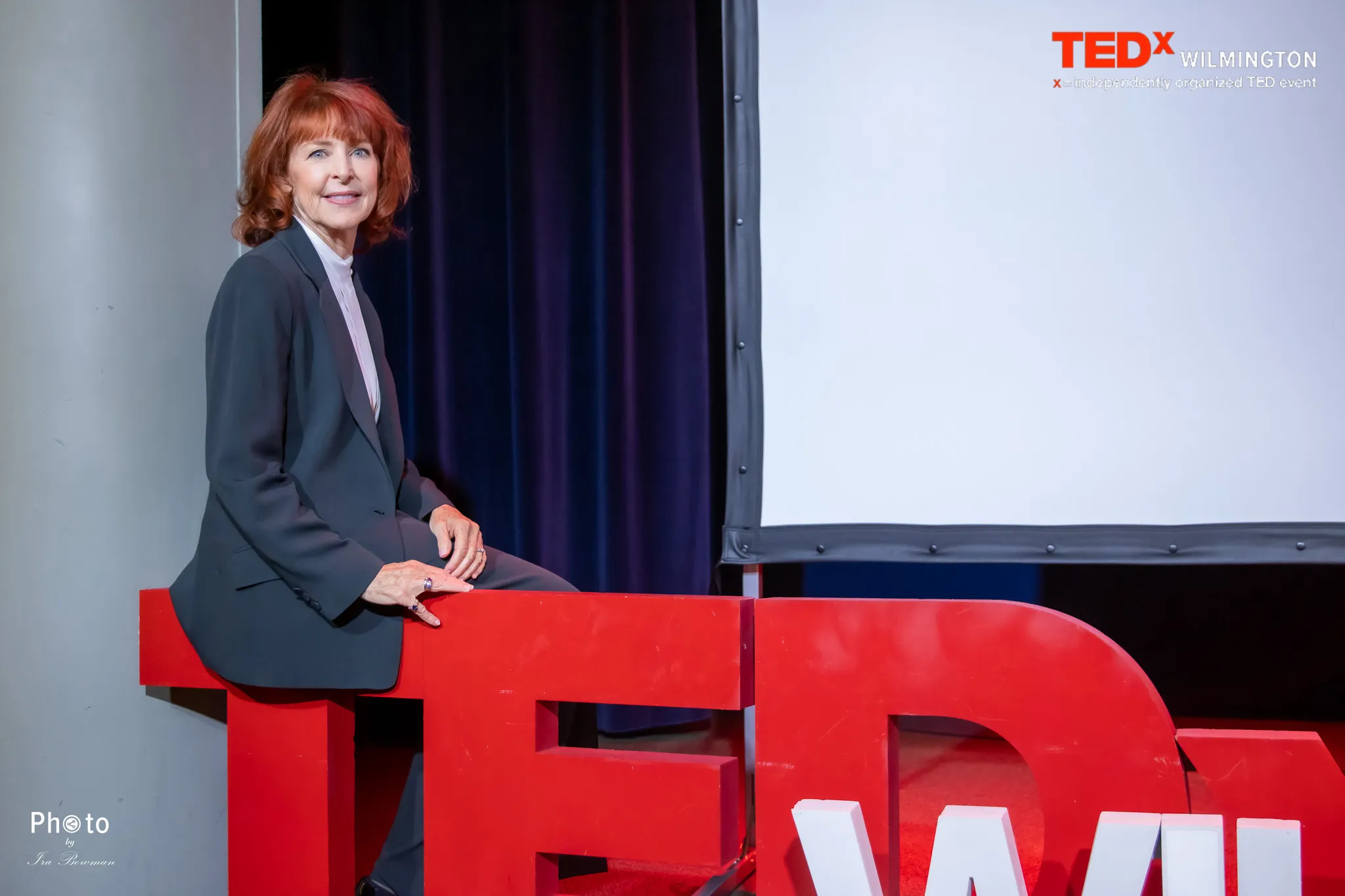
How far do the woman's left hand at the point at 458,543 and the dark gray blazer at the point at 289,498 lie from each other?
0.08 m

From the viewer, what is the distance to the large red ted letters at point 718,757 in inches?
45.5

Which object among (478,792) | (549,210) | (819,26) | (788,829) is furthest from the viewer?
(549,210)

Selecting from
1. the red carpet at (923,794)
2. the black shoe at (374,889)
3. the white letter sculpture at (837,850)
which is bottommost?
the red carpet at (923,794)

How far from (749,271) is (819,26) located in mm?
375

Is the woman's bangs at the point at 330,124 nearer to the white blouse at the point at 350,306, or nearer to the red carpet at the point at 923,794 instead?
the white blouse at the point at 350,306

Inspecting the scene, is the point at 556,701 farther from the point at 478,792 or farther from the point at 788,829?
the point at 788,829

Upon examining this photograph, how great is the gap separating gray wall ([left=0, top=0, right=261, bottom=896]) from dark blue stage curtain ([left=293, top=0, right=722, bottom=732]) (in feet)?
3.33

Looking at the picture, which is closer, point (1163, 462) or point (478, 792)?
point (478, 792)

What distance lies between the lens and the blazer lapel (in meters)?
1.52

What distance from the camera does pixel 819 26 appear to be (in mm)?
1664

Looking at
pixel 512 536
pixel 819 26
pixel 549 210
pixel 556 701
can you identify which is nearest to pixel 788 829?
pixel 556 701

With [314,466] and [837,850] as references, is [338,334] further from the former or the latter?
[837,850]

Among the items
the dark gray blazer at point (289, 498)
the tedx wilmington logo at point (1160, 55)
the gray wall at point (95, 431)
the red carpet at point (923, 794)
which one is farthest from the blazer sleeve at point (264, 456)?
the tedx wilmington logo at point (1160, 55)

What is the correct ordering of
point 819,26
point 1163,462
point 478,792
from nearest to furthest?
point 478,792, point 1163,462, point 819,26
